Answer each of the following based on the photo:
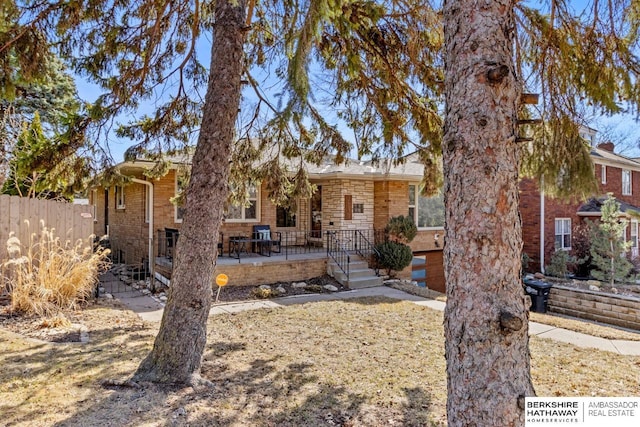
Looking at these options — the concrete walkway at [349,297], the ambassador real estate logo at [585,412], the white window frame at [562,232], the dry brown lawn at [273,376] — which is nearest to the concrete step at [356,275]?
the concrete walkway at [349,297]

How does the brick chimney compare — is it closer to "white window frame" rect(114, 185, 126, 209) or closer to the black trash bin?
the black trash bin

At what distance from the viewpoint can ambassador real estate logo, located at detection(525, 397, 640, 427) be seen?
2.77 metres

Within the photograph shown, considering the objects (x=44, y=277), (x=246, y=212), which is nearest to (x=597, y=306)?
(x=246, y=212)

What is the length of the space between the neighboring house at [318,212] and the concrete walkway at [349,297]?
6.96 feet

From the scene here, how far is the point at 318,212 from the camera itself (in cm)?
1468

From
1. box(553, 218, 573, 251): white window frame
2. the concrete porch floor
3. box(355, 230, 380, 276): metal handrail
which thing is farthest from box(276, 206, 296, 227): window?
box(553, 218, 573, 251): white window frame

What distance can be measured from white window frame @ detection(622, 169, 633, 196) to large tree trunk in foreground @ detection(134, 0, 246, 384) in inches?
899

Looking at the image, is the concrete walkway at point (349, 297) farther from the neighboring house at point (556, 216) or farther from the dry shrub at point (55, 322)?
the neighboring house at point (556, 216)

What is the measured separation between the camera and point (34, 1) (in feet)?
18.0

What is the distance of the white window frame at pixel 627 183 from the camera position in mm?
20531

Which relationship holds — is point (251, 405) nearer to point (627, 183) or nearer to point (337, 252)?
point (337, 252)

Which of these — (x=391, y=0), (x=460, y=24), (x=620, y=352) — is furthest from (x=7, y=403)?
(x=620, y=352)

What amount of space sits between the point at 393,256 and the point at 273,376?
8.44m

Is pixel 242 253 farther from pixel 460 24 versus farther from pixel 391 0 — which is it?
pixel 460 24
